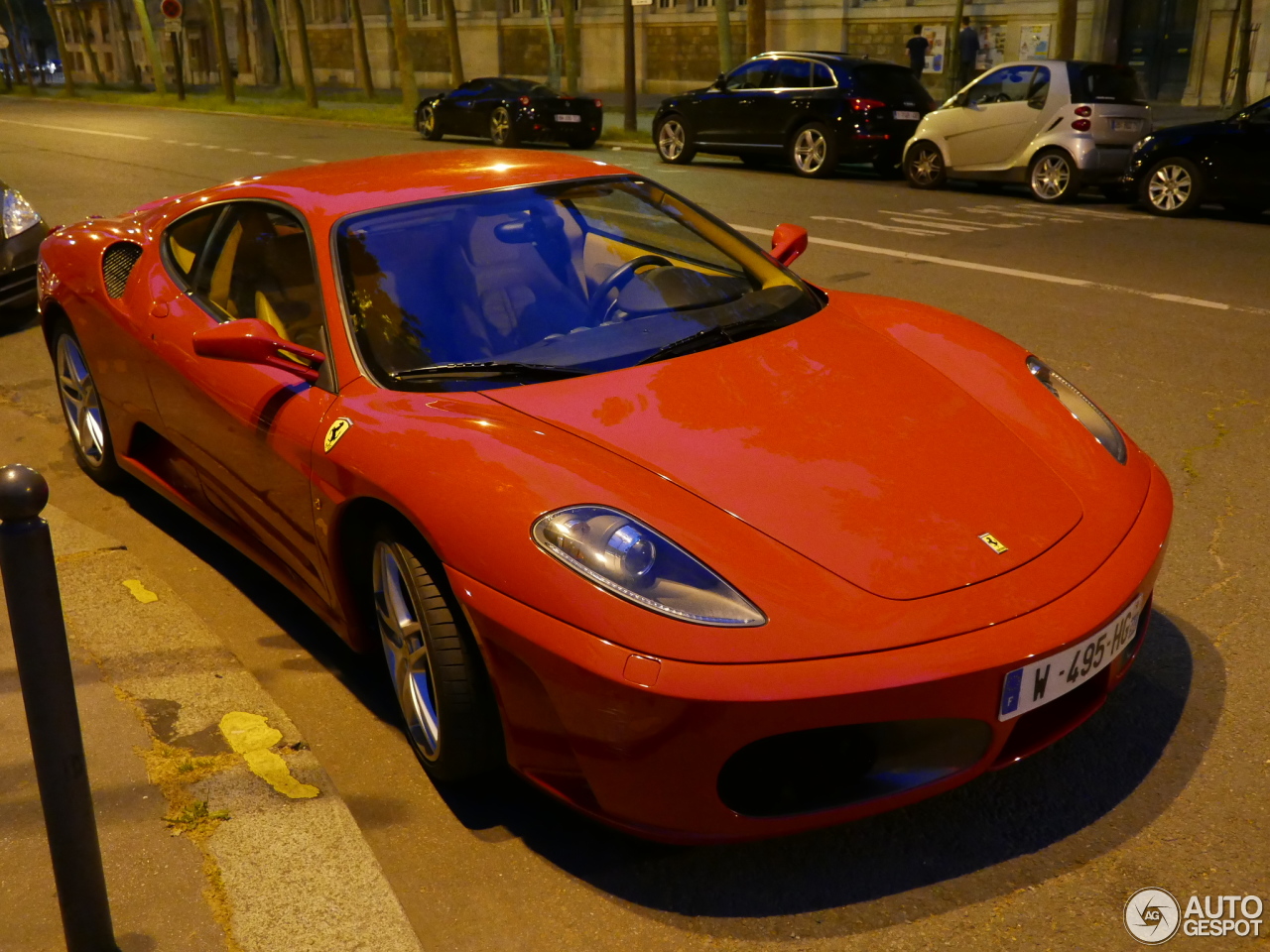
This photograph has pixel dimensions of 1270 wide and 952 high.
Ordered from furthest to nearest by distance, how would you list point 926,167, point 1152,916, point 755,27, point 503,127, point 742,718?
point 755,27 → point 503,127 → point 926,167 → point 1152,916 → point 742,718

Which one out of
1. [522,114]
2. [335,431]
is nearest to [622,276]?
[335,431]

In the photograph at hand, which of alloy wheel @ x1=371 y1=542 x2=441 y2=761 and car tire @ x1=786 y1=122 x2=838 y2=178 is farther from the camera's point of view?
car tire @ x1=786 y1=122 x2=838 y2=178

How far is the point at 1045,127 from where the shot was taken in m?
13.6

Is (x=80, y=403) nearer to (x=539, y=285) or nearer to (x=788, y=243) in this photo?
(x=539, y=285)

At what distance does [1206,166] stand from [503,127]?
40.1ft

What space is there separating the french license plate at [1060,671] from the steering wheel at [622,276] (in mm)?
1609

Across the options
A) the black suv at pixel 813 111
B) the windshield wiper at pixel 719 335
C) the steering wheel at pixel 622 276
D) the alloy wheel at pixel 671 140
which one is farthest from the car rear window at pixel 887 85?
the windshield wiper at pixel 719 335

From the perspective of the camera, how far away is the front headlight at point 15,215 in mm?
8383

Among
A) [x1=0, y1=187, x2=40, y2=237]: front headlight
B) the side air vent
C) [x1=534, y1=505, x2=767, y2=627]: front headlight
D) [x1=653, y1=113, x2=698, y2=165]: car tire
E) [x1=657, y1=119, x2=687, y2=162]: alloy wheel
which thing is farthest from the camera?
[x1=657, y1=119, x2=687, y2=162]: alloy wheel

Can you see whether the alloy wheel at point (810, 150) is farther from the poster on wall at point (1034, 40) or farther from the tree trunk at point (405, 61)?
the tree trunk at point (405, 61)

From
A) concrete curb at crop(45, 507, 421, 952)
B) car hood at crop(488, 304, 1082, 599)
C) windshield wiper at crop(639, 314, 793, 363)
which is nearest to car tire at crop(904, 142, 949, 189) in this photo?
windshield wiper at crop(639, 314, 793, 363)

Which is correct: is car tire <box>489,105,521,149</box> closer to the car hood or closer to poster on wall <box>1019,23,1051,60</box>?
poster on wall <box>1019,23,1051,60</box>

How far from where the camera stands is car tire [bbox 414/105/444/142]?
23000 millimetres

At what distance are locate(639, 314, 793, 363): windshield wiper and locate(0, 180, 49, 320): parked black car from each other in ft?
20.6
